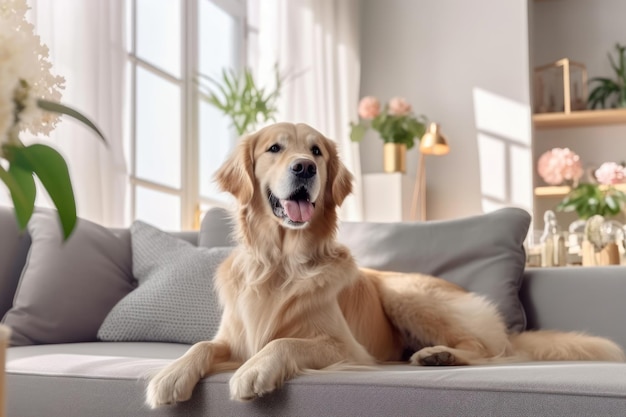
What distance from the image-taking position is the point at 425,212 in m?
5.68

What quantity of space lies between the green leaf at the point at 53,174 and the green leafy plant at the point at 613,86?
5202 mm

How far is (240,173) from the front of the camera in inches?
83.3

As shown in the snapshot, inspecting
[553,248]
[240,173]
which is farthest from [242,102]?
[240,173]

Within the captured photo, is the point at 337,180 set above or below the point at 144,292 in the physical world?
above

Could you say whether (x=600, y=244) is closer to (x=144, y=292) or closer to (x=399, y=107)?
(x=144, y=292)

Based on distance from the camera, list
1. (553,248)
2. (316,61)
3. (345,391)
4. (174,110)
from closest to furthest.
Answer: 1. (345,391)
2. (553,248)
3. (174,110)
4. (316,61)

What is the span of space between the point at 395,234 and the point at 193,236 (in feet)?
2.38

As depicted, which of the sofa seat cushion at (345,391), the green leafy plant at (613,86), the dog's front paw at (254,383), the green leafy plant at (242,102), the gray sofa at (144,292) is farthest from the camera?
the green leafy plant at (613,86)

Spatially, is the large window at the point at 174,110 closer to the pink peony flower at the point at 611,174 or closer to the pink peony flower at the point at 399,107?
the pink peony flower at the point at 399,107

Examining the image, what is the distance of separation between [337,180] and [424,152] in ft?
10.3

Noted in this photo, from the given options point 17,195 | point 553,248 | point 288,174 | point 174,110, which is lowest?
point 553,248

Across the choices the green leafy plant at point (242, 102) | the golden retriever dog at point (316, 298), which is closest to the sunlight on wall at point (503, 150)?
the green leafy plant at point (242, 102)

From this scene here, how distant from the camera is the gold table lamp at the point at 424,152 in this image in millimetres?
5090

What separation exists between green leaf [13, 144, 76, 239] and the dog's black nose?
126 cm
